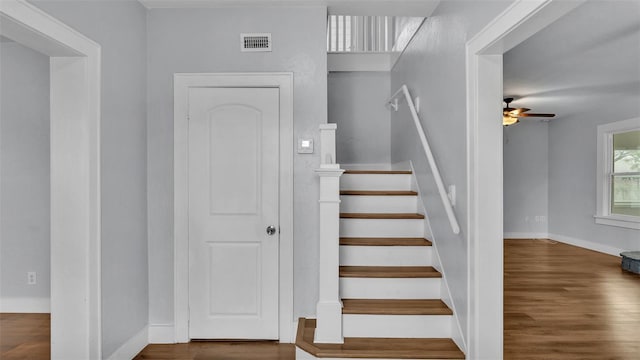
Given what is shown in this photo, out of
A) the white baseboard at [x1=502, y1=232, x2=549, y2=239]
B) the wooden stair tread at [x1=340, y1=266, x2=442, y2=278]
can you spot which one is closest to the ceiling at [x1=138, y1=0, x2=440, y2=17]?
the wooden stair tread at [x1=340, y1=266, x2=442, y2=278]

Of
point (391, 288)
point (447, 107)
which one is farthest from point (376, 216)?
point (447, 107)

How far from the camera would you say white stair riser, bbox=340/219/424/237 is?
311 cm

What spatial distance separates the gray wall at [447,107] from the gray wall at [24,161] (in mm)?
3574

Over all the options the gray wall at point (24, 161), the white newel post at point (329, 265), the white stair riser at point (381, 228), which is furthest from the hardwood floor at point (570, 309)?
the gray wall at point (24, 161)

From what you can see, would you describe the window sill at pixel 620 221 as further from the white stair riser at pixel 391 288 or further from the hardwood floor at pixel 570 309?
the white stair riser at pixel 391 288

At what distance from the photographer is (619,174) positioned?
5793 mm

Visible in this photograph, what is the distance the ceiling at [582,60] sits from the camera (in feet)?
9.02

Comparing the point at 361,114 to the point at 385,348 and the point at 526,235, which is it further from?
the point at 526,235

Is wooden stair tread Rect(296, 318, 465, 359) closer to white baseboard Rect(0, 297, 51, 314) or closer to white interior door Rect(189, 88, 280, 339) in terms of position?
white interior door Rect(189, 88, 280, 339)

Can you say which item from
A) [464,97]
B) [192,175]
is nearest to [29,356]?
[192,175]

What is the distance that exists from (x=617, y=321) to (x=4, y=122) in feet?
19.5

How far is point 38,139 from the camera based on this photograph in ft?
11.0

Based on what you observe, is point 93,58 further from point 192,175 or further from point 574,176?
point 574,176

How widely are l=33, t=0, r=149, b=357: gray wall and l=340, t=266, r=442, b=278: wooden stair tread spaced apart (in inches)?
62.4
